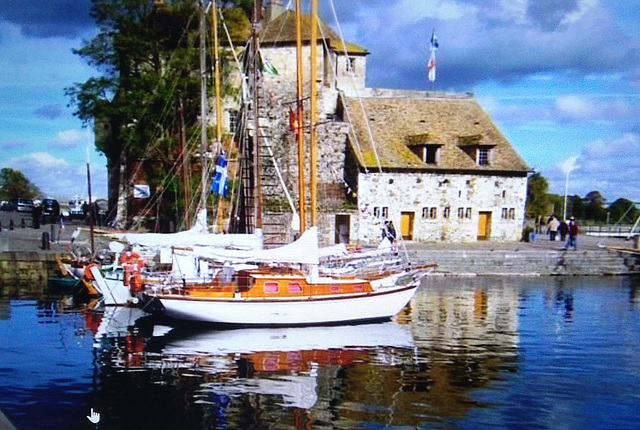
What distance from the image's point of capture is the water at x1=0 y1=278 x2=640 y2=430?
1441 centimetres

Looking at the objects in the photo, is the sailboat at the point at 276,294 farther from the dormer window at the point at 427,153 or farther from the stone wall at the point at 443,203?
the dormer window at the point at 427,153

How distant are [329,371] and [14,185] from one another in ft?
312

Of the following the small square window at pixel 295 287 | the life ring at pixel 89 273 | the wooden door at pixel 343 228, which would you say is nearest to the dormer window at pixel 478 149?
the wooden door at pixel 343 228

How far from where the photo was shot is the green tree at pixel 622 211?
8200 centimetres

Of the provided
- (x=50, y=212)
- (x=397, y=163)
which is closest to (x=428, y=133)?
(x=397, y=163)

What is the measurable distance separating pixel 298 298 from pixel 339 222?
20.4 meters

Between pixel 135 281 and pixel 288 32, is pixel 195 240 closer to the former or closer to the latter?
pixel 135 281

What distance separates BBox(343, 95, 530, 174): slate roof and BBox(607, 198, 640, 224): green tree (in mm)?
39468

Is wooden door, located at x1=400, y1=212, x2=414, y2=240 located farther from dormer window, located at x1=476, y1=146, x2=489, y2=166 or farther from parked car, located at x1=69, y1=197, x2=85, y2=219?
parked car, located at x1=69, y1=197, x2=85, y2=219

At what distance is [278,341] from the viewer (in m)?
22.1

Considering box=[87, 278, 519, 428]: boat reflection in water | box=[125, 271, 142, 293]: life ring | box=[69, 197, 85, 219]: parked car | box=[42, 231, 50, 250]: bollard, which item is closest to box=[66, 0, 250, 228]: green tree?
box=[42, 231, 50, 250]: bollard

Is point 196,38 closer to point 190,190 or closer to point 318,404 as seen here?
point 190,190

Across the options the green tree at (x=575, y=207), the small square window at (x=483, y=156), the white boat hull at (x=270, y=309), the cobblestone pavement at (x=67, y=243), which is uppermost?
the small square window at (x=483, y=156)

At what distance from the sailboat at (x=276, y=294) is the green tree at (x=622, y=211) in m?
66.0
